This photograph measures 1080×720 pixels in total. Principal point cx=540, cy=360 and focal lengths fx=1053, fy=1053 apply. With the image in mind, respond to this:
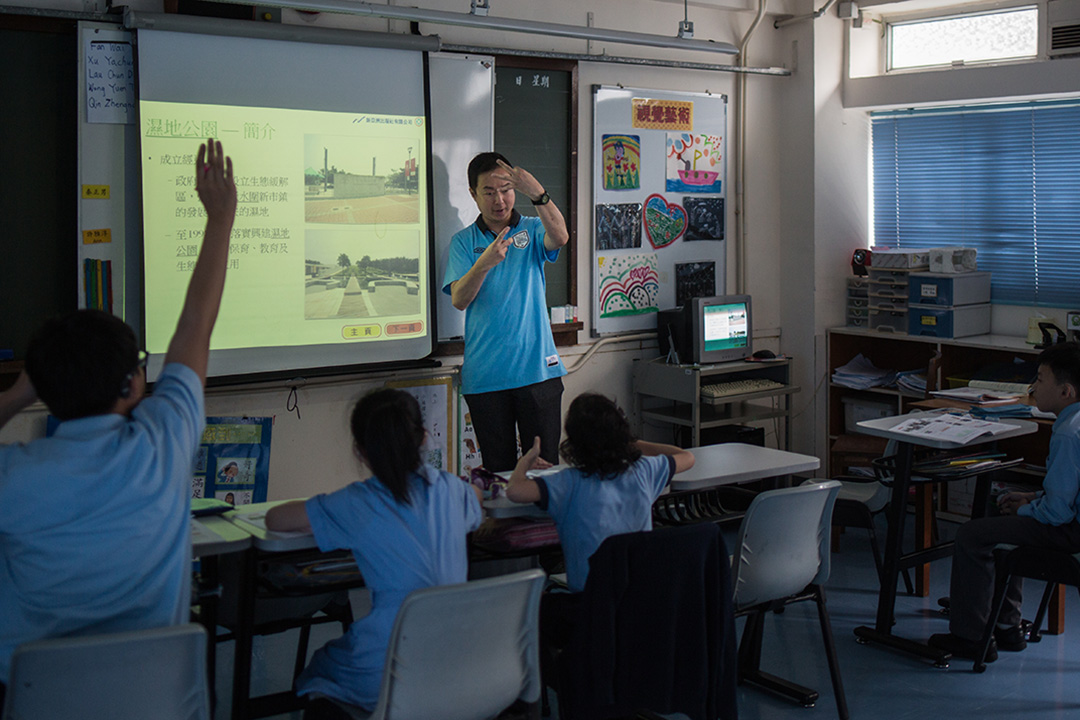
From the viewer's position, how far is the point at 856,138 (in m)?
6.32

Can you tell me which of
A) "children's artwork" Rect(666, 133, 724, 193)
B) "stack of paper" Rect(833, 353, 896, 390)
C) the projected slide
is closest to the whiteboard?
the projected slide

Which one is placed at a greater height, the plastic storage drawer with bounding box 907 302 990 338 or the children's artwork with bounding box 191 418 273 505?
the plastic storage drawer with bounding box 907 302 990 338

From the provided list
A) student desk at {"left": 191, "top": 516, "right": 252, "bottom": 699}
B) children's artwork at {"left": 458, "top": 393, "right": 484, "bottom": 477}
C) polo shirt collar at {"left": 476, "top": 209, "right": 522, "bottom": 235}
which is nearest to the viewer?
student desk at {"left": 191, "top": 516, "right": 252, "bottom": 699}

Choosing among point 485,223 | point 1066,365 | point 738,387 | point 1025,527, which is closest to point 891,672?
point 1025,527

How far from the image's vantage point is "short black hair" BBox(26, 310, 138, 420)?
179cm

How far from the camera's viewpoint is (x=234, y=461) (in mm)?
4480

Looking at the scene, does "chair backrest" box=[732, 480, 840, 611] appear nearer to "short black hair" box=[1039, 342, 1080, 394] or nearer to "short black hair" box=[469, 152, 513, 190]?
"short black hair" box=[1039, 342, 1080, 394]

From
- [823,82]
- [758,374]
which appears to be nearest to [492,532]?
[758,374]

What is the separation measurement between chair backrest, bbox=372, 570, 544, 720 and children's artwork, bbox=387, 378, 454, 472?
2668 mm

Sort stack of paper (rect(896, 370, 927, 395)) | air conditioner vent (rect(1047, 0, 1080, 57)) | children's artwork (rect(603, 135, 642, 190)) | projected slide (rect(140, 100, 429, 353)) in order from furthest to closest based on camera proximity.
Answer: stack of paper (rect(896, 370, 927, 395))
children's artwork (rect(603, 135, 642, 190))
air conditioner vent (rect(1047, 0, 1080, 57))
projected slide (rect(140, 100, 429, 353))

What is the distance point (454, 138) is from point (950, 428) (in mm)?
2501

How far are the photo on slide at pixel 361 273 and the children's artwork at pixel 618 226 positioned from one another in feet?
3.70

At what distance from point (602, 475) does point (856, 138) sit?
4.33 metres

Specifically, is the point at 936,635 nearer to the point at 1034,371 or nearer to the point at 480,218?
the point at 1034,371
